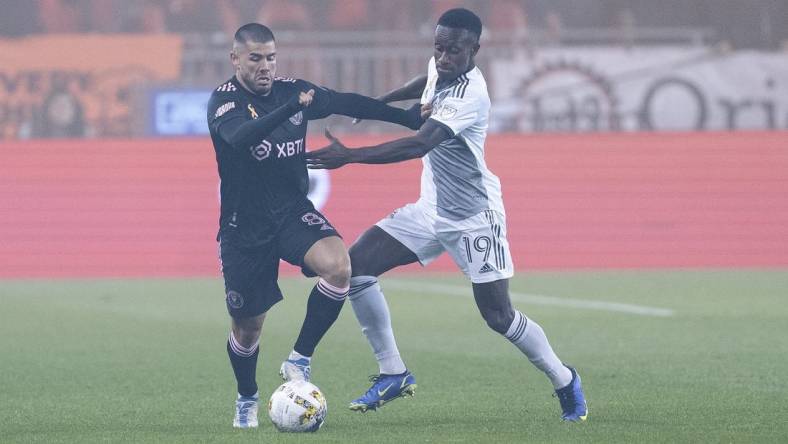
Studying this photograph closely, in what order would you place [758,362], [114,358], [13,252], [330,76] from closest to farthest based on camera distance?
[758,362]
[114,358]
[13,252]
[330,76]

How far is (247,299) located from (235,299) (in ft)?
0.20

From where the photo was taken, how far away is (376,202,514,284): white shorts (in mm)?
7156

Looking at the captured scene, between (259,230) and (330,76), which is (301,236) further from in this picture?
(330,76)

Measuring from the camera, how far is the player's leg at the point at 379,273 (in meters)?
7.24

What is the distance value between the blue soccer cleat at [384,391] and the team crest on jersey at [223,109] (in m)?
1.57

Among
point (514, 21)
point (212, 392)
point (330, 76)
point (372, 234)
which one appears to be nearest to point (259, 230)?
point (372, 234)

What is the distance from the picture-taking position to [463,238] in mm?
7281

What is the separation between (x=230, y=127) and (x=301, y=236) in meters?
0.66

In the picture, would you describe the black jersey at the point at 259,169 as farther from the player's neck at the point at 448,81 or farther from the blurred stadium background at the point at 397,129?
the blurred stadium background at the point at 397,129

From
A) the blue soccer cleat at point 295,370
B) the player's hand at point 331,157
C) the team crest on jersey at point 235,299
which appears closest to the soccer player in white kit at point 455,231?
the blue soccer cleat at point 295,370

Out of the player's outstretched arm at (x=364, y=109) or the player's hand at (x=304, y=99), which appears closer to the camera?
the player's hand at (x=304, y=99)

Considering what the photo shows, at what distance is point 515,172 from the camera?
18719 millimetres

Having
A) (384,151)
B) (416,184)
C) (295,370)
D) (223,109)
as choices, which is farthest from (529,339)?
(416,184)

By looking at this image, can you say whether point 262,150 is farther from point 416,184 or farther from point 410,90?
point 416,184
